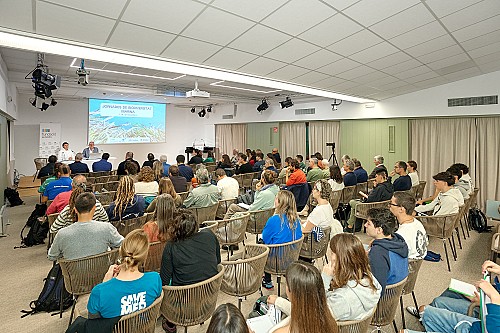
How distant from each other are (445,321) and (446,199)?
9.24 feet

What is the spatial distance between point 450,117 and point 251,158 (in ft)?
18.4

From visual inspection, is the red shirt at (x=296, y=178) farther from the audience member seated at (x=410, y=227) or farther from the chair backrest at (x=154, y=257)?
the chair backrest at (x=154, y=257)

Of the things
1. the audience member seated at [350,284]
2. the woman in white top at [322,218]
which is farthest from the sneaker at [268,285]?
the audience member seated at [350,284]

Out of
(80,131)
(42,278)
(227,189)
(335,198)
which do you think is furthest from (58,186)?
(80,131)

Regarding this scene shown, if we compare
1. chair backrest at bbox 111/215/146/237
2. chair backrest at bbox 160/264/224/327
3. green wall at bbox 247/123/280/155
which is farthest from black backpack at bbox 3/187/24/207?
green wall at bbox 247/123/280/155

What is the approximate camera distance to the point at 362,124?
9.76m

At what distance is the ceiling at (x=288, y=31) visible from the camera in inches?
109

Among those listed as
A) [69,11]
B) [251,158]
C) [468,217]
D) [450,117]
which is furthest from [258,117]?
[69,11]

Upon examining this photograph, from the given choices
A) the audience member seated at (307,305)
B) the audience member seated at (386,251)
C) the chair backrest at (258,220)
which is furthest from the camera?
the chair backrest at (258,220)

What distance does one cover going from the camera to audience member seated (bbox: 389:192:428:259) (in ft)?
9.68

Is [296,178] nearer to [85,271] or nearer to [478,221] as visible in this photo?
[478,221]

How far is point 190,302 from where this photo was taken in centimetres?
225

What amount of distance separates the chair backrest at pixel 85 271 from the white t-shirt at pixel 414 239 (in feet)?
9.29

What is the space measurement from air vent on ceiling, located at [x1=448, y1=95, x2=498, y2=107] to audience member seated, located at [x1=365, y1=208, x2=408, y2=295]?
21.1 ft
